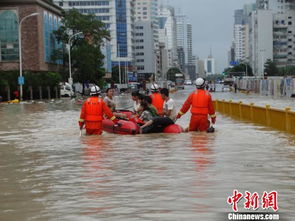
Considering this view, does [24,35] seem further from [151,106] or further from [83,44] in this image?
[151,106]

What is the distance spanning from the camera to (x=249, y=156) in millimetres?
13008

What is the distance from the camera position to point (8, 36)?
83.6m

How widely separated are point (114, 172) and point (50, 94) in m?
69.1

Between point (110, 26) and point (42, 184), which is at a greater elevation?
point (110, 26)

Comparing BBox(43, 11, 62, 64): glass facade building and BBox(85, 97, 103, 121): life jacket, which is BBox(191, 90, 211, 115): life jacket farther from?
BBox(43, 11, 62, 64): glass facade building

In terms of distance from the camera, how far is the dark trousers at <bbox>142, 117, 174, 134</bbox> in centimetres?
1830

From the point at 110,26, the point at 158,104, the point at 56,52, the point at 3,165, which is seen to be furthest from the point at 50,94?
the point at 110,26

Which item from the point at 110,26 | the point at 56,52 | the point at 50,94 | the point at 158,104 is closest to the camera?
the point at 158,104

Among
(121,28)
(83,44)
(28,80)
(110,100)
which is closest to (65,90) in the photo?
(83,44)

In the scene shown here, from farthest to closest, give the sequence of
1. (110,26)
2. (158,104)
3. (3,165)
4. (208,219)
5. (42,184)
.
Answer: (110,26) < (158,104) < (3,165) < (42,184) < (208,219)

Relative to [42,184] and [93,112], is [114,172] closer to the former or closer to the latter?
[42,184]

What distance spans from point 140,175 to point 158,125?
7912mm

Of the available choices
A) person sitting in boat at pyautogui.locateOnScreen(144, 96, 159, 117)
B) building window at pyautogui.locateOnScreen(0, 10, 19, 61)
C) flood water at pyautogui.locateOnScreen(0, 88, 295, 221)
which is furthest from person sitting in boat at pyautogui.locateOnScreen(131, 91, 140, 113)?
building window at pyautogui.locateOnScreen(0, 10, 19, 61)

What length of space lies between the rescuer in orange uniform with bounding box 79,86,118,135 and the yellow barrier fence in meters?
5.26
